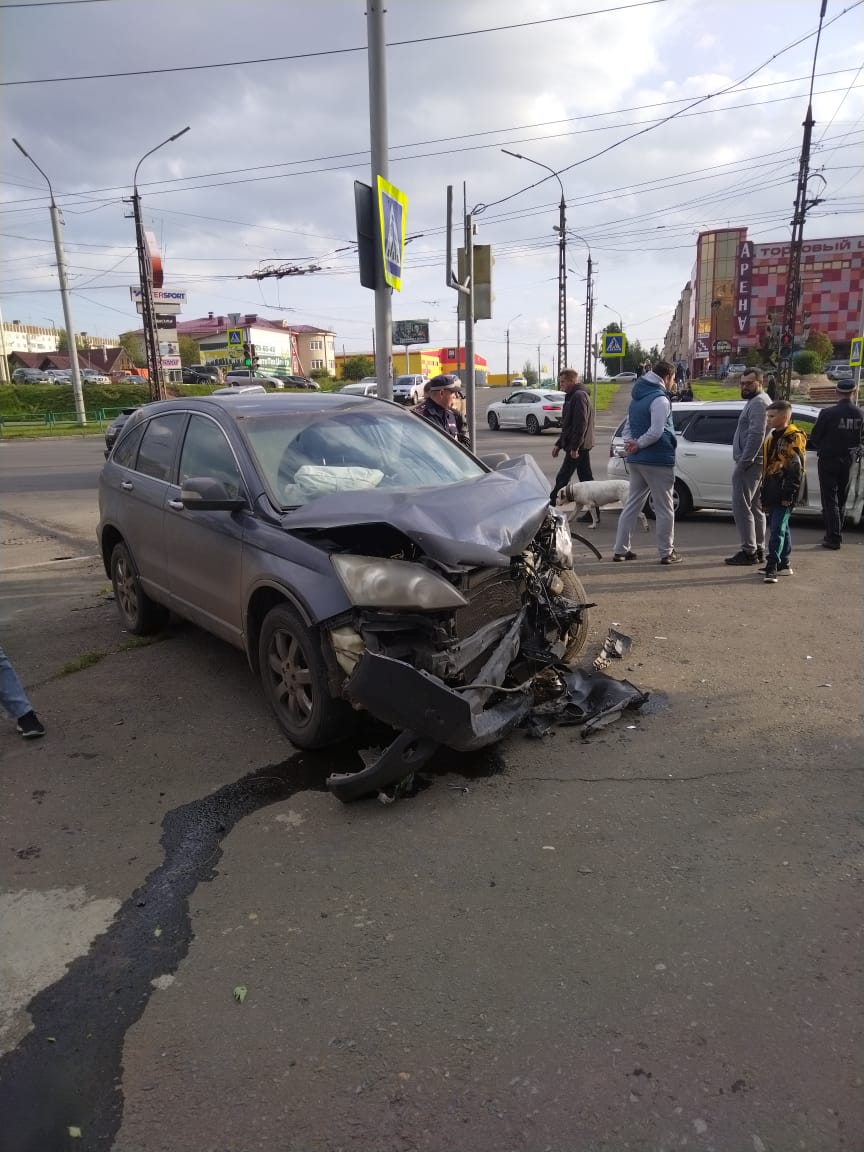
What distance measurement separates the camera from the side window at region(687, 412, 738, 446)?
401 inches

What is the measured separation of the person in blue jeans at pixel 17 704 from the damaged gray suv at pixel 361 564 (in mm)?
1095

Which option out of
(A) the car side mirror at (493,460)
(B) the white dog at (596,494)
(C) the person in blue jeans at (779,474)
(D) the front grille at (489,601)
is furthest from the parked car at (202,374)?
(D) the front grille at (489,601)

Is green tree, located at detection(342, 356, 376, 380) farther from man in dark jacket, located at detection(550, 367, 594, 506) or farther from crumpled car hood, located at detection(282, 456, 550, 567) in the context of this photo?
crumpled car hood, located at detection(282, 456, 550, 567)

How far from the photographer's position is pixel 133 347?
98.6m

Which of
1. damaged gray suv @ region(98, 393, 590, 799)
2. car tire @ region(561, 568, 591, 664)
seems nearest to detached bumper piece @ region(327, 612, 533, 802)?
damaged gray suv @ region(98, 393, 590, 799)

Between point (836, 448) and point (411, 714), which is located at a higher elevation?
point (836, 448)

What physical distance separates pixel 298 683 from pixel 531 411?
26.1 metres

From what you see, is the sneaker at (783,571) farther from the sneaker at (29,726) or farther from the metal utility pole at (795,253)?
the metal utility pole at (795,253)

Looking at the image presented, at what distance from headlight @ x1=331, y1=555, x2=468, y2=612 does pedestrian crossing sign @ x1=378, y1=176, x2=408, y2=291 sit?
515 centimetres

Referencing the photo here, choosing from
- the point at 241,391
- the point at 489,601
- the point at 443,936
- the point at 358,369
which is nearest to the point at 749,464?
the point at 489,601

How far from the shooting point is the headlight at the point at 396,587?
3453mm

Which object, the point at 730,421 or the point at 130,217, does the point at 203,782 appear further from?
the point at 130,217

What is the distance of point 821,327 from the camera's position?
71125 millimetres

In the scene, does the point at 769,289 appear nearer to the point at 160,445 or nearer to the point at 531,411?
the point at 531,411
